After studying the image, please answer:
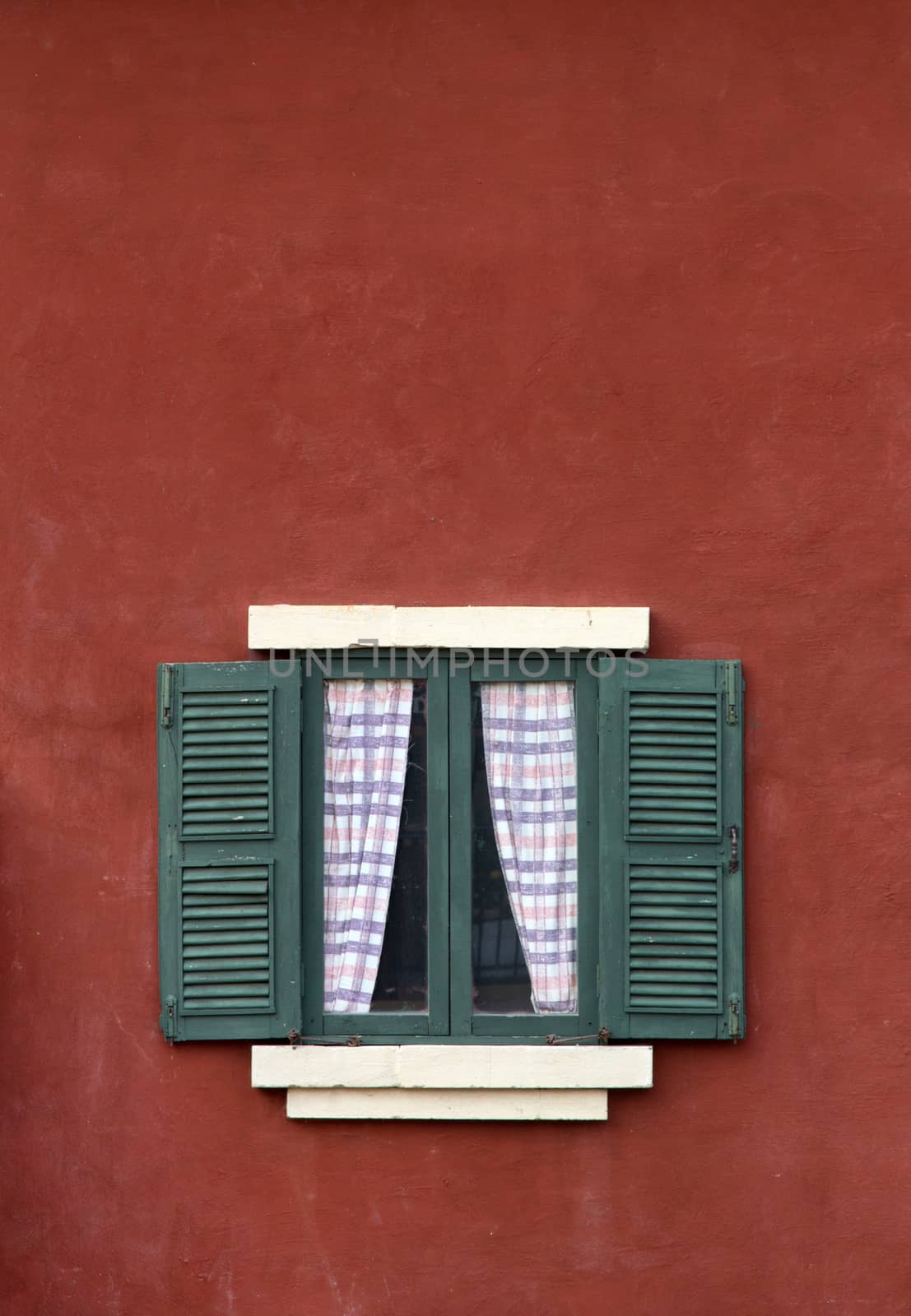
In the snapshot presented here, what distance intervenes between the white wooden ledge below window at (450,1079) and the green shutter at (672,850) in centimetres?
17

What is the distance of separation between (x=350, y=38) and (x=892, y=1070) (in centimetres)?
399

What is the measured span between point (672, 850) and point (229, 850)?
1.49 metres

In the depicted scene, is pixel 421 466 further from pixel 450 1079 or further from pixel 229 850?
pixel 450 1079

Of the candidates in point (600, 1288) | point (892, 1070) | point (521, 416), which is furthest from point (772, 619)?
point (600, 1288)

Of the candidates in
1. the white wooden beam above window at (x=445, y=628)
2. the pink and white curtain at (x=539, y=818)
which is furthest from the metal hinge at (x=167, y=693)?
the pink and white curtain at (x=539, y=818)

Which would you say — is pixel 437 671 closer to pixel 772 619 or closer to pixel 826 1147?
pixel 772 619

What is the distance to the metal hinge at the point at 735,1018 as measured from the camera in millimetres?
5242

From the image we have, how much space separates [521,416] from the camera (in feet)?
17.7

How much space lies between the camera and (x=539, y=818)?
17.6 feet

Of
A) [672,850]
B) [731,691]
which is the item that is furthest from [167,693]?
[731,691]

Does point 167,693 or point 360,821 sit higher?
point 167,693

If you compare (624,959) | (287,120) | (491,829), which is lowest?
(624,959)

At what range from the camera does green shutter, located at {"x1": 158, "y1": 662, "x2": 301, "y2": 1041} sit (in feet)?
17.3

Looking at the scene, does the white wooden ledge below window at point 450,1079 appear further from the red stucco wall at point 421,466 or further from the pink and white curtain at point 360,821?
the pink and white curtain at point 360,821
